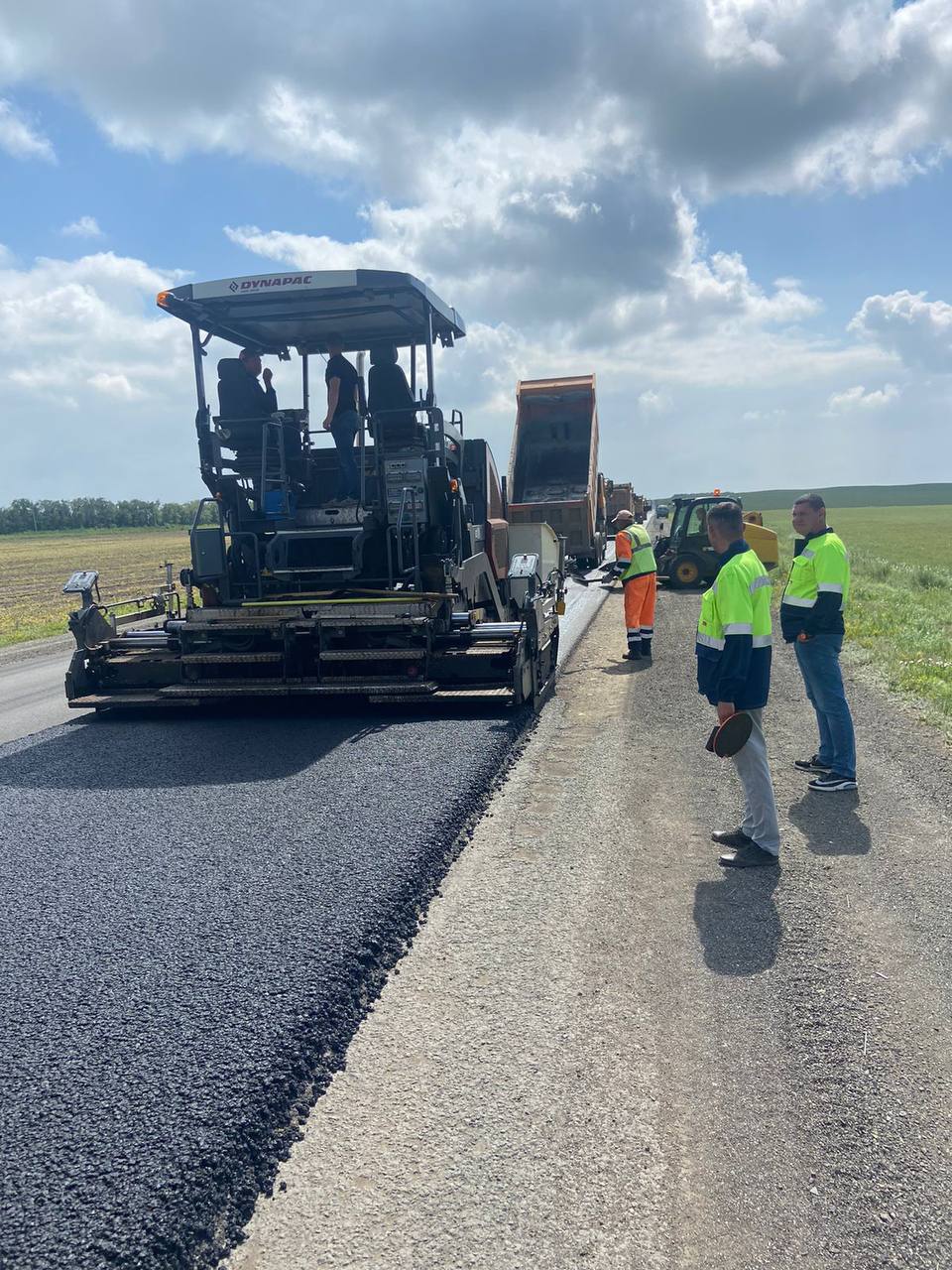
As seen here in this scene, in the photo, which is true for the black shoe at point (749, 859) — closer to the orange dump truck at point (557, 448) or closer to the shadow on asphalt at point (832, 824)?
the shadow on asphalt at point (832, 824)

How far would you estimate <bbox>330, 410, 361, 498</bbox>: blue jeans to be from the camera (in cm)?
783

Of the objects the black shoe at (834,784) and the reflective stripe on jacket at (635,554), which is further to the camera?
the reflective stripe on jacket at (635,554)

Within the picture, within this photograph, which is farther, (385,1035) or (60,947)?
(60,947)

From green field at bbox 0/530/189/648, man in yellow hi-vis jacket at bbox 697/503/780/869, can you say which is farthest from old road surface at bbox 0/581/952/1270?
green field at bbox 0/530/189/648

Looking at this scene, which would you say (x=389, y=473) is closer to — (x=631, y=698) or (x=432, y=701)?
(x=432, y=701)

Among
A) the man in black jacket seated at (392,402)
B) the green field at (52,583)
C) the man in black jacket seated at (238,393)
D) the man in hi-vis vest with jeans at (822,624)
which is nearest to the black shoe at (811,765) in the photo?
the man in hi-vis vest with jeans at (822,624)

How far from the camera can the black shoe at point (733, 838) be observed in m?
4.48

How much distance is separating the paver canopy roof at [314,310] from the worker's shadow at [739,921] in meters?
5.22

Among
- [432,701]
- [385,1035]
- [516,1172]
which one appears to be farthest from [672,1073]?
[432,701]

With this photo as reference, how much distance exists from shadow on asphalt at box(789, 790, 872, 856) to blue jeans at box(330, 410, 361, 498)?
4414mm

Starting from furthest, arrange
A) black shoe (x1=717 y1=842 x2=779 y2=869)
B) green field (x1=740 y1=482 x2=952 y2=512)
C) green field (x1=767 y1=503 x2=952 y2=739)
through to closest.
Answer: green field (x1=740 y1=482 x2=952 y2=512) → green field (x1=767 y1=503 x2=952 y2=739) → black shoe (x1=717 y1=842 x2=779 y2=869)

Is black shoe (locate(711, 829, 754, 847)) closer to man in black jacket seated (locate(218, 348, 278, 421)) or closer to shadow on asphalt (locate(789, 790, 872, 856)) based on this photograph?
shadow on asphalt (locate(789, 790, 872, 856))

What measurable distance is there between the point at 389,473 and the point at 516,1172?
20.0 feet

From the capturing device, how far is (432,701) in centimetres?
721
